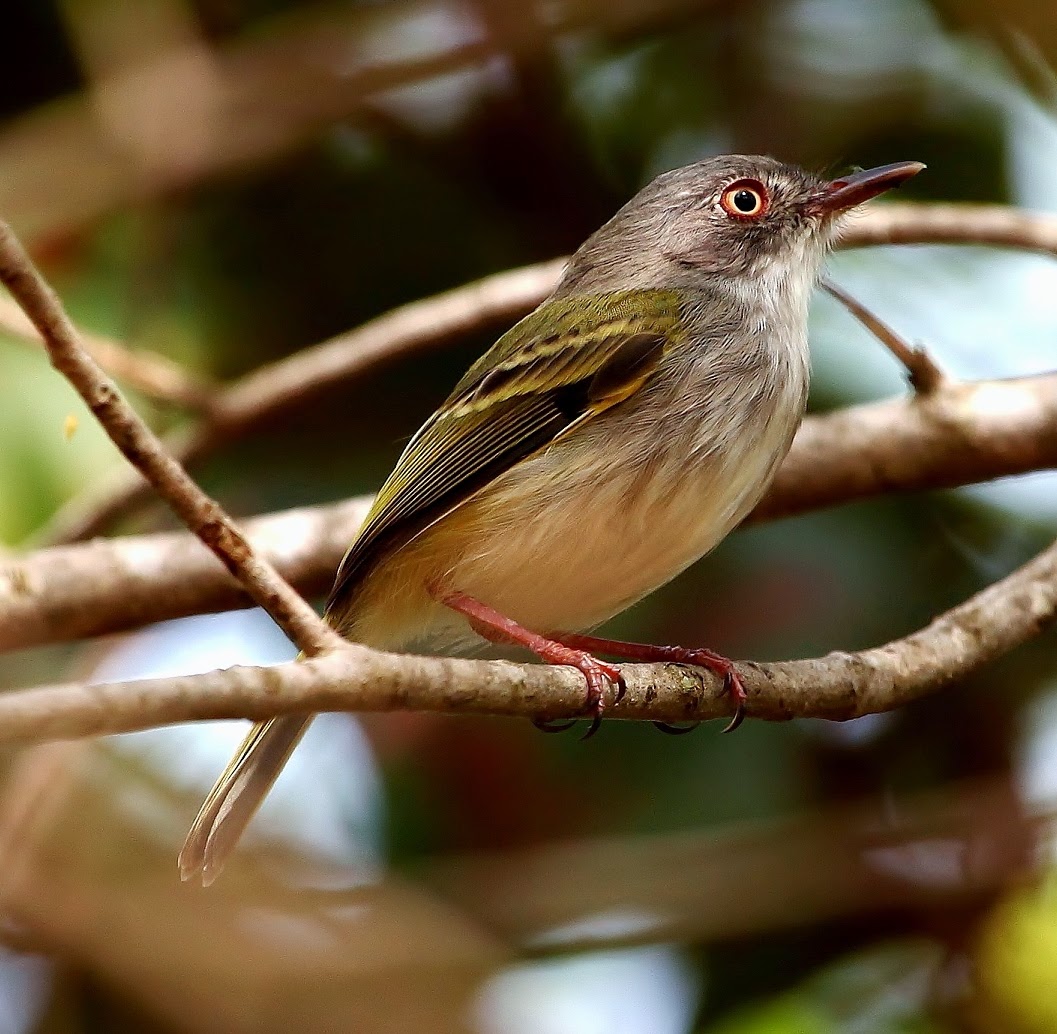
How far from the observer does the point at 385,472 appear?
5.73 metres

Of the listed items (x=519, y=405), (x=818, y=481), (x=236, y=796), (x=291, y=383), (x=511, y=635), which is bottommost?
(x=236, y=796)

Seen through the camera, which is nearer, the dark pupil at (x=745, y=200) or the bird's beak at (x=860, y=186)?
the bird's beak at (x=860, y=186)

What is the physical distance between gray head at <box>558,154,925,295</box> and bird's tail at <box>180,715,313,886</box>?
5.70 ft

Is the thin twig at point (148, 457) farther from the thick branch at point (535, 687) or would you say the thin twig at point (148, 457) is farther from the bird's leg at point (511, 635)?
the bird's leg at point (511, 635)

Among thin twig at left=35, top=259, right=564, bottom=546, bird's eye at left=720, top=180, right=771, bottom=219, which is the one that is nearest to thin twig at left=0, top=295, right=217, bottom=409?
thin twig at left=35, top=259, right=564, bottom=546

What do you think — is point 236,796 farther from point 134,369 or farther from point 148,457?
point 134,369

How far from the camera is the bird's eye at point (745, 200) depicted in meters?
4.93

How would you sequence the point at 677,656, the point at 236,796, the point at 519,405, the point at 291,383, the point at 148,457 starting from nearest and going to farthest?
1. the point at 148,457
2. the point at 236,796
3. the point at 677,656
4. the point at 519,405
5. the point at 291,383

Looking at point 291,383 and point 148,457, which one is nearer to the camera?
point 148,457

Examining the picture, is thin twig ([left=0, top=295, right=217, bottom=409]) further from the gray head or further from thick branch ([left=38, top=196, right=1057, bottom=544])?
the gray head

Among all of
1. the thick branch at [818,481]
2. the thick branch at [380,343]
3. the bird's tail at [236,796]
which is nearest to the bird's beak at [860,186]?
the thick branch at [380,343]

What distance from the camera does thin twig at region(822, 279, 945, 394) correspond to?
4.58 m

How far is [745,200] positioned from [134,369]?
1990mm

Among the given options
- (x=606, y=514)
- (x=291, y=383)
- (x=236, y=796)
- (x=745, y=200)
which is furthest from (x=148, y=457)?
(x=745, y=200)
